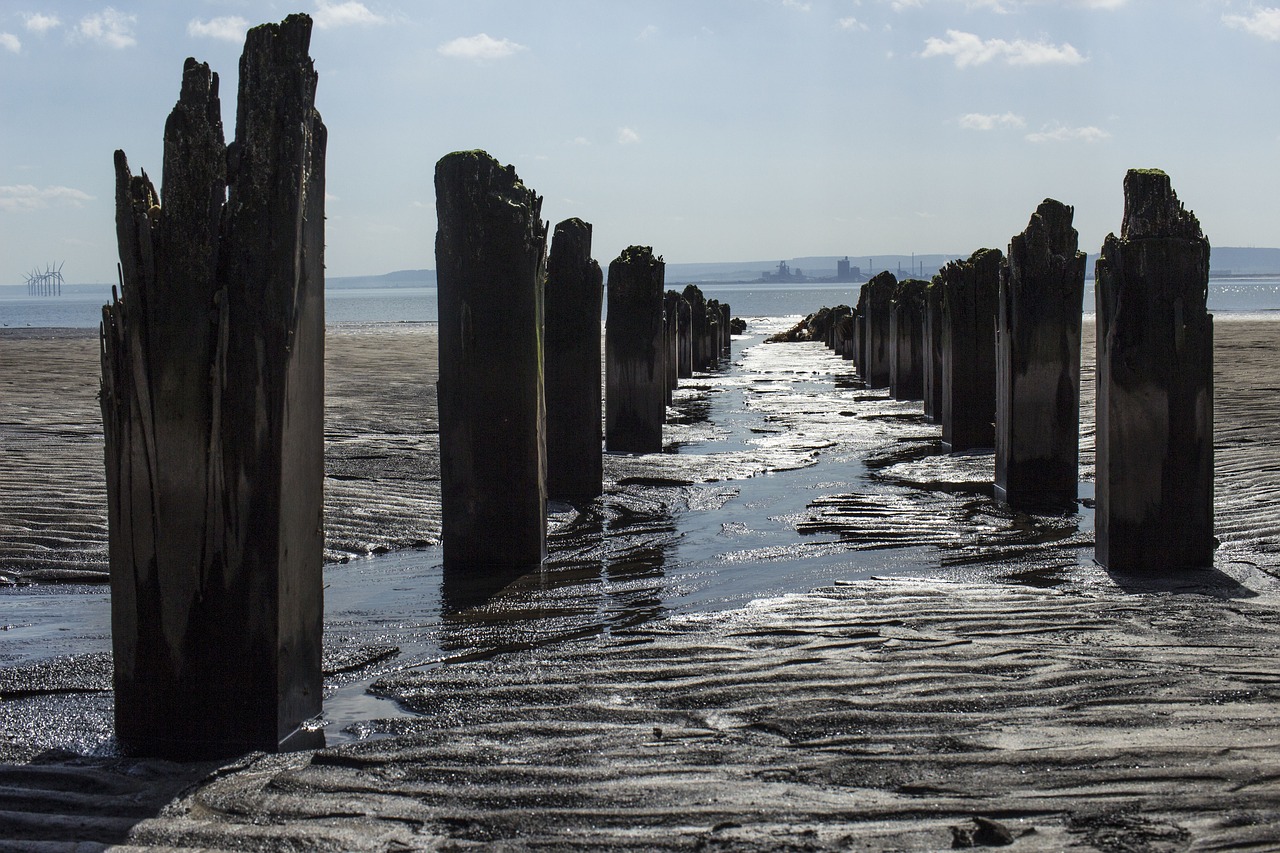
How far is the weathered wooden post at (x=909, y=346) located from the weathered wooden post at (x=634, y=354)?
6584 mm

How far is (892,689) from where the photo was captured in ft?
13.8

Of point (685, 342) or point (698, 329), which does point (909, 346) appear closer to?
point (685, 342)

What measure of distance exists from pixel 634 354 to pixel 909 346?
7.44 meters

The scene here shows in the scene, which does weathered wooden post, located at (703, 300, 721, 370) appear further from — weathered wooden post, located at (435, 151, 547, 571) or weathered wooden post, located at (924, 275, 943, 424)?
weathered wooden post, located at (435, 151, 547, 571)

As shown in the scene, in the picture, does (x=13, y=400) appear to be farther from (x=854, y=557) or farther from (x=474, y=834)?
(x=474, y=834)

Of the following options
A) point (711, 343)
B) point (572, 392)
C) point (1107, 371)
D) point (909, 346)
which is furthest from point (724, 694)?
point (711, 343)

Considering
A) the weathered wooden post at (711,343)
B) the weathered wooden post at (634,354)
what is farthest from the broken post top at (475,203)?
the weathered wooden post at (711,343)

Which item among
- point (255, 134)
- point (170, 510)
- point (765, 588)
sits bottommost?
point (765, 588)

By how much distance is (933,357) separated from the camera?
15641 mm

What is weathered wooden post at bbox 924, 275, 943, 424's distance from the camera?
50.0ft

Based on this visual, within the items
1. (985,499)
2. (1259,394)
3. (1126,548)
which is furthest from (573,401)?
(1259,394)

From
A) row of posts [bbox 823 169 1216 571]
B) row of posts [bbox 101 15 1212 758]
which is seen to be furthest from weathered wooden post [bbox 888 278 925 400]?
row of posts [bbox 101 15 1212 758]

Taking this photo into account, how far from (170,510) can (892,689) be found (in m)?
2.37

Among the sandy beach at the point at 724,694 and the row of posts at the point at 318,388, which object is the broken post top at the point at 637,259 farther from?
the sandy beach at the point at 724,694
